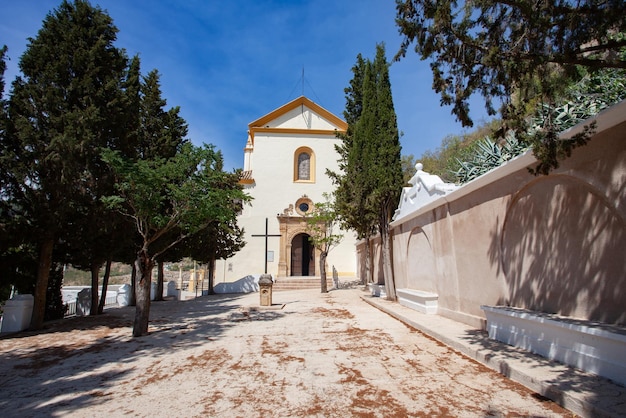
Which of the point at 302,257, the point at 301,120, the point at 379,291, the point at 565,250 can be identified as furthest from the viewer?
the point at 301,120

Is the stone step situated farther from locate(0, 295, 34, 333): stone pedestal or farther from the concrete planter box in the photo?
locate(0, 295, 34, 333): stone pedestal

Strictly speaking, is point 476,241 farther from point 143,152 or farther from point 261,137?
point 261,137

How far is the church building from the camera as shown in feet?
73.5

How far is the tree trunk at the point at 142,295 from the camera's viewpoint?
741 centimetres

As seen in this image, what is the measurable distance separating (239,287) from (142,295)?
13.3 m

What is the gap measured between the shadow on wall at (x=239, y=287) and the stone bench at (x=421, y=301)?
40.2 feet

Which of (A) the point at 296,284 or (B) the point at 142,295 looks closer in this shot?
(B) the point at 142,295

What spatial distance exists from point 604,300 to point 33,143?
10409 mm

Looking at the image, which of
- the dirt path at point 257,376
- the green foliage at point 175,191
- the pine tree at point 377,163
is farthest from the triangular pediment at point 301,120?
the dirt path at point 257,376

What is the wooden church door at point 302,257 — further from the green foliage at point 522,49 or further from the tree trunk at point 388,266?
the green foliage at point 522,49

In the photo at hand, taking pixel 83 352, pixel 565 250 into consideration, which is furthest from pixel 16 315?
pixel 565 250

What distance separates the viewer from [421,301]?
27.9 feet

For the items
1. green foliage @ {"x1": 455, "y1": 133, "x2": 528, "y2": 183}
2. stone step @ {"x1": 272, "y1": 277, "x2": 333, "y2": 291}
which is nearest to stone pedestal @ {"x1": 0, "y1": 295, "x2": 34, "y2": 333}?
green foliage @ {"x1": 455, "y1": 133, "x2": 528, "y2": 183}

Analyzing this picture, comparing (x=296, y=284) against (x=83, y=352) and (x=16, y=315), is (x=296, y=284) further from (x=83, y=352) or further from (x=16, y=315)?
(x=83, y=352)
